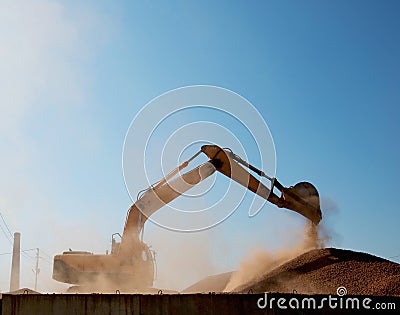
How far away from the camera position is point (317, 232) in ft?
73.2

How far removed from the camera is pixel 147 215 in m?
21.5

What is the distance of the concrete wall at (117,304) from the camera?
11820 millimetres

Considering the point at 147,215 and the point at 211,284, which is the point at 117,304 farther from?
the point at 211,284

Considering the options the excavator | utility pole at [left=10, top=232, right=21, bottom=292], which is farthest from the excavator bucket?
utility pole at [left=10, top=232, right=21, bottom=292]

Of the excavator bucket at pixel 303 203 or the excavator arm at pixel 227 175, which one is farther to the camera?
the excavator bucket at pixel 303 203

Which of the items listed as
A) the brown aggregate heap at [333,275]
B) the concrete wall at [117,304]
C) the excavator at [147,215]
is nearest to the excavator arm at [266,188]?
the excavator at [147,215]

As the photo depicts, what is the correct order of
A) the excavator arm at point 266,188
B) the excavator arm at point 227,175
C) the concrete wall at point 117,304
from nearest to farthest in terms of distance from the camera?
the concrete wall at point 117,304
the excavator arm at point 227,175
the excavator arm at point 266,188

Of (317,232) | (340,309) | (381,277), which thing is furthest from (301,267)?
(340,309)

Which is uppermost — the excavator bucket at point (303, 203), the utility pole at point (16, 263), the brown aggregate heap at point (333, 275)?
the utility pole at point (16, 263)

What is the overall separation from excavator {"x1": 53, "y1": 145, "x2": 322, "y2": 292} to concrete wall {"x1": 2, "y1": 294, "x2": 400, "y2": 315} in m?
7.51

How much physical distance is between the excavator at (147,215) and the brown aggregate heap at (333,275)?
140 inches

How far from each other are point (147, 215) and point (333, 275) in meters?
7.85

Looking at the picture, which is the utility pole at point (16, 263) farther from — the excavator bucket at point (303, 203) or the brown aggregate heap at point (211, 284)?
the excavator bucket at point (303, 203)

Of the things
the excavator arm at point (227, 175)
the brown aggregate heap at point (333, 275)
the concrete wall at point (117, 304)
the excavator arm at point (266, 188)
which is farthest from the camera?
the excavator arm at point (266, 188)
